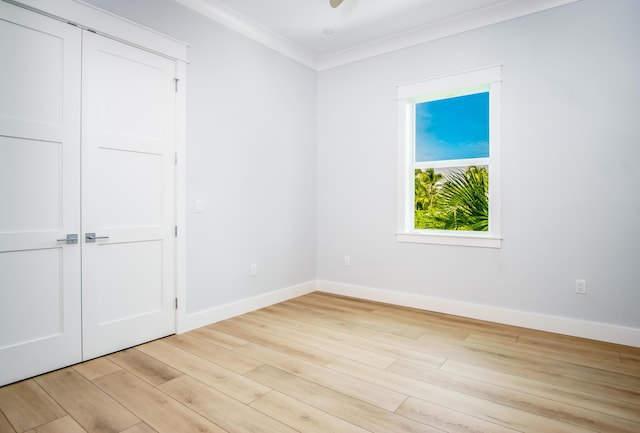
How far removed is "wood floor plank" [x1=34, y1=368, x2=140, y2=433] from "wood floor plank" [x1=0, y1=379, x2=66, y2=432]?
0.13 ft

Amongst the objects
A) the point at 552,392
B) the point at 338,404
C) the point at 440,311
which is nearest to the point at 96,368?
the point at 338,404

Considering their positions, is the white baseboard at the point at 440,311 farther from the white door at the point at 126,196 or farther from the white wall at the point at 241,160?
the white door at the point at 126,196

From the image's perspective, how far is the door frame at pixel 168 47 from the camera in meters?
2.41

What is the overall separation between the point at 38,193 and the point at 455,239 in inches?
139

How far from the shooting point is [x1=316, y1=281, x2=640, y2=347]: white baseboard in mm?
2865

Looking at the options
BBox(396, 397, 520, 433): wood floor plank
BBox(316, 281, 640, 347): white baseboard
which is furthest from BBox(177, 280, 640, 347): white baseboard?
BBox(396, 397, 520, 433): wood floor plank

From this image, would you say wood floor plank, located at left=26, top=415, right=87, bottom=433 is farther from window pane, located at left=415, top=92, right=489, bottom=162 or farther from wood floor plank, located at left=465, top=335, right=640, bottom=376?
window pane, located at left=415, top=92, right=489, bottom=162

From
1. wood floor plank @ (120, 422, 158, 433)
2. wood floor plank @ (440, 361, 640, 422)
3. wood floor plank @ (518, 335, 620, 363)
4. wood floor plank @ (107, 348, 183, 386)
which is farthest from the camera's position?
wood floor plank @ (518, 335, 620, 363)

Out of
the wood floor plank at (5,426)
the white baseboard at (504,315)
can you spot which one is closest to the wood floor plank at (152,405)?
the wood floor plank at (5,426)

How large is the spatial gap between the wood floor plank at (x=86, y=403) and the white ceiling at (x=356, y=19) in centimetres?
303

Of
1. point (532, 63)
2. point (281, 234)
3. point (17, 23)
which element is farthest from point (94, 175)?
point (532, 63)

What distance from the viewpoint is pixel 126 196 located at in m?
2.73

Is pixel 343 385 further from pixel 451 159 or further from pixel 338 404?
pixel 451 159

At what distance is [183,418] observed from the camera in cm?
183
